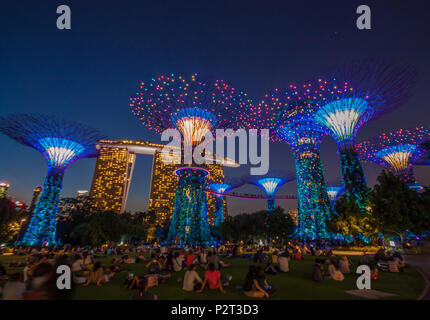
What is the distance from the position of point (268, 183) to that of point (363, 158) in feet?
70.5

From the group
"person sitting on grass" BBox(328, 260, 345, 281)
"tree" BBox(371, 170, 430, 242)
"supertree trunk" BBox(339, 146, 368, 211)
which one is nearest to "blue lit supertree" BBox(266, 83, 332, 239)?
"supertree trunk" BBox(339, 146, 368, 211)

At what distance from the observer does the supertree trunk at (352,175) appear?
2827 centimetres

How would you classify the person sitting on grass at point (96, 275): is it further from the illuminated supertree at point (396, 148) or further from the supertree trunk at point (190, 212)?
the illuminated supertree at point (396, 148)

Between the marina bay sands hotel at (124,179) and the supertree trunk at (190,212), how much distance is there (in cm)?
8403

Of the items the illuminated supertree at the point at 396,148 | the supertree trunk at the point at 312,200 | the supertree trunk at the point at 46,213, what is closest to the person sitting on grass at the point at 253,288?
the supertree trunk at the point at 312,200

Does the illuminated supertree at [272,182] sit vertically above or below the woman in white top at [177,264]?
above

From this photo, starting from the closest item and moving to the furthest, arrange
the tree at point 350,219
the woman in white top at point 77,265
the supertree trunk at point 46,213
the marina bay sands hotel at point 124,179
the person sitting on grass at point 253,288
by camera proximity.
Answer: the person sitting on grass at point 253,288 → the woman in white top at point 77,265 → the tree at point 350,219 → the supertree trunk at point 46,213 → the marina bay sands hotel at point 124,179

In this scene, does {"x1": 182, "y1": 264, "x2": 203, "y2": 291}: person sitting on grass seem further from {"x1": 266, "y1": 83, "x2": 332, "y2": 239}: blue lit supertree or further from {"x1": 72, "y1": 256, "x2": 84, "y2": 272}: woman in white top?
{"x1": 266, "y1": 83, "x2": 332, "y2": 239}: blue lit supertree

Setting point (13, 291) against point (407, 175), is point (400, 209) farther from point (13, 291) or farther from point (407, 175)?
point (407, 175)

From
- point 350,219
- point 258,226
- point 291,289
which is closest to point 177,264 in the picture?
point 291,289

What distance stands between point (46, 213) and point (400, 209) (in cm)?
4909

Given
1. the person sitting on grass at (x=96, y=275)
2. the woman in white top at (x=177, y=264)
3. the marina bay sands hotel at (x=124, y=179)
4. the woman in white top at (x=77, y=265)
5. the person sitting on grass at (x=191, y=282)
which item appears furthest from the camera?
the marina bay sands hotel at (x=124, y=179)
